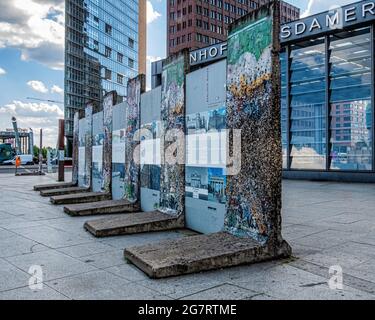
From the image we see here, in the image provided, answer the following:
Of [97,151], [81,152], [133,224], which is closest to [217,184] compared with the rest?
[133,224]

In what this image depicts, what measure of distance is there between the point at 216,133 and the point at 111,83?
11579 centimetres

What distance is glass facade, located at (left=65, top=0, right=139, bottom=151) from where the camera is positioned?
100m

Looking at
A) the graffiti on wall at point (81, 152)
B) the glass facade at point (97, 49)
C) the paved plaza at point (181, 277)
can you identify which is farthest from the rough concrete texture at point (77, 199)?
the glass facade at point (97, 49)

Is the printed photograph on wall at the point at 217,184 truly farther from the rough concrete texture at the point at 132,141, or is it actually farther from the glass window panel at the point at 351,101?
the glass window panel at the point at 351,101

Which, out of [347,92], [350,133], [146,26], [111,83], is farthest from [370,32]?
[146,26]

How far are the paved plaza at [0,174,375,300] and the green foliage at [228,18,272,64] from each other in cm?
295

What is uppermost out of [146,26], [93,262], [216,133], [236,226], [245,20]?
[146,26]

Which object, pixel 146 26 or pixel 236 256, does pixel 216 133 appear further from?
pixel 146 26

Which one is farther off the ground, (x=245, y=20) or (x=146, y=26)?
(x=146, y=26)

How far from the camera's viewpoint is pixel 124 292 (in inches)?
169

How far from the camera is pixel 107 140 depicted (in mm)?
14008

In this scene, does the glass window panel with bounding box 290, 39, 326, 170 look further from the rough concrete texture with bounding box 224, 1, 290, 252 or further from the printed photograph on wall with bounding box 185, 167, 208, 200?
the rough concrete texture with bounding box 224, 1, 290, 252

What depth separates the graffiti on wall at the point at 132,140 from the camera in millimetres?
10992

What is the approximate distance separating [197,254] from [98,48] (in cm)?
11333
